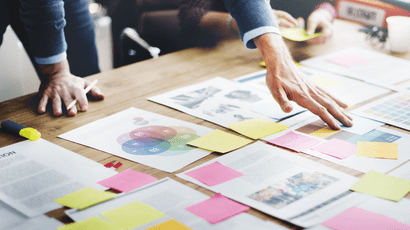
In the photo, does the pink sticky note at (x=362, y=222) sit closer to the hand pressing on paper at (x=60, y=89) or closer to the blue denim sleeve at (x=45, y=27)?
the hand pressing on paper at (x=60, y=89)

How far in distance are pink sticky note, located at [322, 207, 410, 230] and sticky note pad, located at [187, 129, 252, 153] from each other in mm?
303

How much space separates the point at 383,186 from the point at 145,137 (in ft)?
1.70

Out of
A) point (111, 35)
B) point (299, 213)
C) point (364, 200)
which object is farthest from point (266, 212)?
point (111, 35)

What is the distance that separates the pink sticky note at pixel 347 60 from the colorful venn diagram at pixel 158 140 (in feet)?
2.49

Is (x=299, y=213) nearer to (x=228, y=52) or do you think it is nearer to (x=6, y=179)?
(x=6, y=179)

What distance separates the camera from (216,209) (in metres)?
0.69

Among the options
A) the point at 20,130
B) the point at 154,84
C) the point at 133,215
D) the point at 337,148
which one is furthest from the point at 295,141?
the point at 20,130

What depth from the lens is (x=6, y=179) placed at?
80 cm

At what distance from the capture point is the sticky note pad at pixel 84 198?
705mm

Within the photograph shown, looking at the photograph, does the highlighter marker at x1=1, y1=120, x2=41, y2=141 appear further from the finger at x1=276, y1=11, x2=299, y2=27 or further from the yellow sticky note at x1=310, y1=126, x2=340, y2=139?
the finger at x1=276, y1=11, x2=299, y2=27

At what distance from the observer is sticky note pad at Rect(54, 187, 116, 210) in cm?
71

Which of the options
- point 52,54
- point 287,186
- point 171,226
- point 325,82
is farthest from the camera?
point 325,82

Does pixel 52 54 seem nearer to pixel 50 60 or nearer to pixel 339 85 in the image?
pixel 50 60

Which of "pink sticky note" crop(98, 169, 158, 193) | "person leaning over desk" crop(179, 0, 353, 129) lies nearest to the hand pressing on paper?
"pink sticky note" crop(98, 169, 158, 193)
